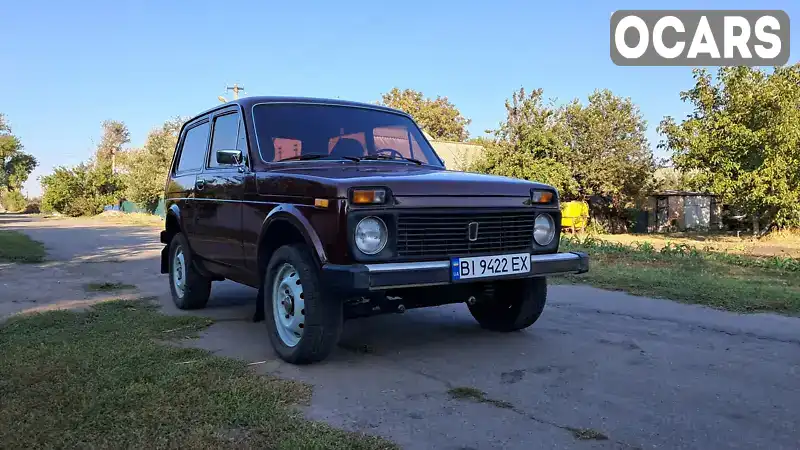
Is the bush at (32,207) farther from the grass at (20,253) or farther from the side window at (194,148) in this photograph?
the side window at (194,148)

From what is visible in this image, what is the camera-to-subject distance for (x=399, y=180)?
13.6ft

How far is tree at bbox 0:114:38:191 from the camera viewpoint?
193ft

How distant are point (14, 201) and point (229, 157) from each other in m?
80.2

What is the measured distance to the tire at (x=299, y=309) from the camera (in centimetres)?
420

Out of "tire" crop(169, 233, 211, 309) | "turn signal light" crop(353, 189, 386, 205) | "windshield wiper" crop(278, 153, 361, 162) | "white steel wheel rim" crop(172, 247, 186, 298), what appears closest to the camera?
"turn signal light" crop(353, 189, 386, 205)

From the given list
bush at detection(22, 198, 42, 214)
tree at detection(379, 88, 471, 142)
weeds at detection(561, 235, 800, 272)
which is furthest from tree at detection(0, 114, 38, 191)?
weeds at detection(561, 235, 800, 272)

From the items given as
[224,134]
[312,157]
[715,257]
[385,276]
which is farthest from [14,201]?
[385,276]

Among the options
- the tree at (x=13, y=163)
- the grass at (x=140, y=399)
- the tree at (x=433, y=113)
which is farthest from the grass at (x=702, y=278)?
the tree at (x=13, y=163)

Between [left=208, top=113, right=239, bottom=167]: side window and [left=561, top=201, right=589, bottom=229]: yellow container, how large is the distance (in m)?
22.1

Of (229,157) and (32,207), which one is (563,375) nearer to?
(229,157)

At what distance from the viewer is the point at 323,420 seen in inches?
129

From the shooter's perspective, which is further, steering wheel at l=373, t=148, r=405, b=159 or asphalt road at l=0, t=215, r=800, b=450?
steering wheel at l=373, t=148, r=405, b=159

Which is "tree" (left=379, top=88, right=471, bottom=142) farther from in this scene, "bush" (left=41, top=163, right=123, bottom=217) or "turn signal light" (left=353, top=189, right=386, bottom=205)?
"turn signal light" (left=353, top=189, right=386, bottom=205)

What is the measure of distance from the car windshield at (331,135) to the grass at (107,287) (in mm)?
4272
